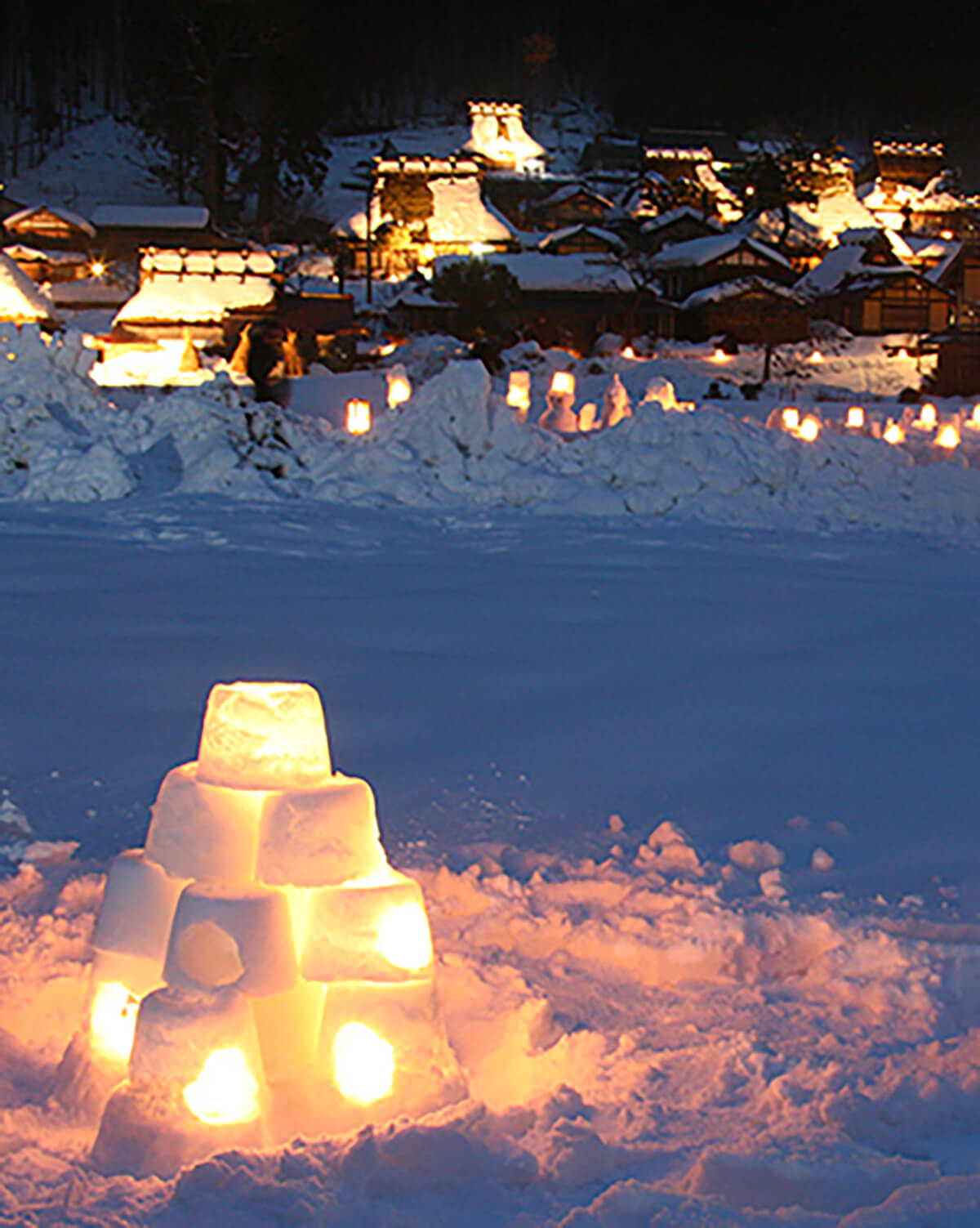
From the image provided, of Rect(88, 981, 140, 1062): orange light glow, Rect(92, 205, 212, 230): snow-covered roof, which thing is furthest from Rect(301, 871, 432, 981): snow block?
Rect(92, 205, 212, 230): snow-covered roof

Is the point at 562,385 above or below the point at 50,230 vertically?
below

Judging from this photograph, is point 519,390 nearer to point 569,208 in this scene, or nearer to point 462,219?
point 462,219

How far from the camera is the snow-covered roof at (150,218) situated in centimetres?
4009

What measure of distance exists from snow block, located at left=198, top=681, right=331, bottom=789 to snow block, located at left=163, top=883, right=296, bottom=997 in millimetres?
266

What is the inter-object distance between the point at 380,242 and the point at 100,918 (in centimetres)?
4092

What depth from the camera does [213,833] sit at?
2.76m

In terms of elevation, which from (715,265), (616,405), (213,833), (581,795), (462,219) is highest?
(462,219)

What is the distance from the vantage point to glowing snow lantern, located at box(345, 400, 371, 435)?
13.5 meters

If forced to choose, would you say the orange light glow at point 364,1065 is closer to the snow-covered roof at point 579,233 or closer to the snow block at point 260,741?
the snow block at point 260,741

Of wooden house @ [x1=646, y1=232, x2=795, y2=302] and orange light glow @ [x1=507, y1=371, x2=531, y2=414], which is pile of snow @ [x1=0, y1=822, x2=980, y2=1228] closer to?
orange light glow @ [x1=507, y1=371, x2=531, y2=414]

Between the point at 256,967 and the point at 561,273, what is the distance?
106 ft

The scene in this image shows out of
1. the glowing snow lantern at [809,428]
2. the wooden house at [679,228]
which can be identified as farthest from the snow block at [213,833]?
the wooden house at [679,228]

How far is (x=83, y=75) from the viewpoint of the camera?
6631cm

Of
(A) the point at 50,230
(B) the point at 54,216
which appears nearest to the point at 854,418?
(B) the point at 54,216
